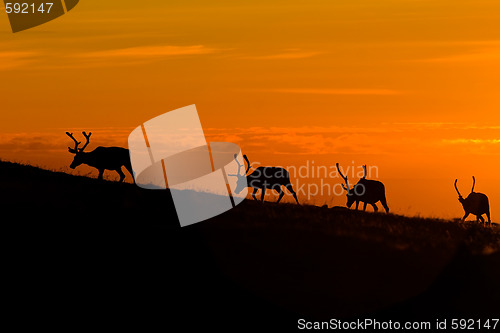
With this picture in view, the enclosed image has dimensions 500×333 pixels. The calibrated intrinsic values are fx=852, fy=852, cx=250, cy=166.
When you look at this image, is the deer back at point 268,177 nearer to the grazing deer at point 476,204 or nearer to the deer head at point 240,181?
the deer head at point 240,181

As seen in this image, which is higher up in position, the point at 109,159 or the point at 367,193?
the point at 109,159

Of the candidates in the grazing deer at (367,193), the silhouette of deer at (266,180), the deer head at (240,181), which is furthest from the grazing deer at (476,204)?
the deer head at (240,181)

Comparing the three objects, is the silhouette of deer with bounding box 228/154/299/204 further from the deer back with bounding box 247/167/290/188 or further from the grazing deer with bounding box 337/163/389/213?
the grazing deer with bounding box 337/163/389/213

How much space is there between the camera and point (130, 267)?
1870 centimetres

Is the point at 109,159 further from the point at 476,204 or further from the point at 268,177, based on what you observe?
the point at 476,204

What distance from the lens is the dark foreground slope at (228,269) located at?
655 inches

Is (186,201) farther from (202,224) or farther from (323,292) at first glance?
(323,292)

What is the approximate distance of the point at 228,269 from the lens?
738 inches

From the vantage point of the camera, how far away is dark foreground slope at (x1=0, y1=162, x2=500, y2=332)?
16641 millimetres

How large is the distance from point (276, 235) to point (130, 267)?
4.47m

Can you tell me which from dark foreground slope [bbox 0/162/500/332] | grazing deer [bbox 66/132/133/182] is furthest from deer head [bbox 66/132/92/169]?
dark foreground slope [bbox 0/162/500/332]

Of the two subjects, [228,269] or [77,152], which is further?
[77,152]

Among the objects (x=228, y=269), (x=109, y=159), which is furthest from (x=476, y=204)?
(x=228, y=269)

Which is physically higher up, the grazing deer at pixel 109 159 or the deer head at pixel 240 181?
the grazing deer at pixel 109 159
